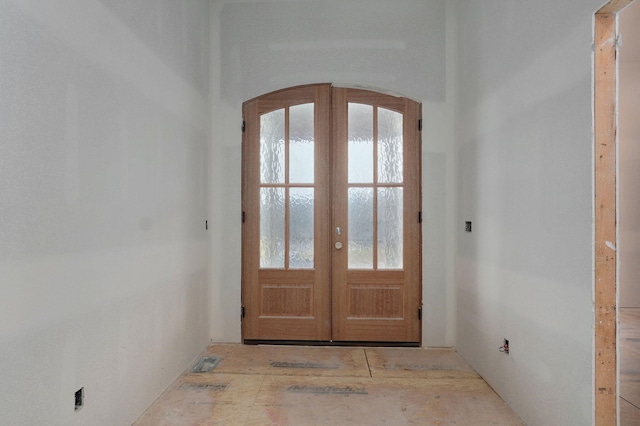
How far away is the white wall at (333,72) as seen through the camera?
3.74m

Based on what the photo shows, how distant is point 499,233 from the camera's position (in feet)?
9.04

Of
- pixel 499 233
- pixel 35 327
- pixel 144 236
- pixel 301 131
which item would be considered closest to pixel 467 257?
pixel 499 233

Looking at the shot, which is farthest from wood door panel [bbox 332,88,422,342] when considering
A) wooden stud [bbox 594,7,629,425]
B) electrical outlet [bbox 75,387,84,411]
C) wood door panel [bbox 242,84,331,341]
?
electrical outlet [bbox 75,387,84,411]

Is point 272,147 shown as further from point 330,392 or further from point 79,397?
point 79,397

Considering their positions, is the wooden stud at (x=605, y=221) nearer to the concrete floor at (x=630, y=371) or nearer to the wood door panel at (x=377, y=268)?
the concrete floor at (x=630, y=371)

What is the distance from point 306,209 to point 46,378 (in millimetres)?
2436

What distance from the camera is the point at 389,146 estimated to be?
12.4ft

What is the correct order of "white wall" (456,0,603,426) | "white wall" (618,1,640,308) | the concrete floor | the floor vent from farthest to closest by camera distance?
"white wall" (618,1,640,308) → the floor vent → the concrete floor → "white wall" (456,0,603,426)

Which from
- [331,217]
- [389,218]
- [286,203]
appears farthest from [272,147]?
[389,218]

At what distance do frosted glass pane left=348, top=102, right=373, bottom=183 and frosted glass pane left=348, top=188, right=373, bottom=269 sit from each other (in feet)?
0.45

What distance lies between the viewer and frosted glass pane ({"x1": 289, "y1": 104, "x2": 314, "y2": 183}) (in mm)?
3795

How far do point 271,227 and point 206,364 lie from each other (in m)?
1.27

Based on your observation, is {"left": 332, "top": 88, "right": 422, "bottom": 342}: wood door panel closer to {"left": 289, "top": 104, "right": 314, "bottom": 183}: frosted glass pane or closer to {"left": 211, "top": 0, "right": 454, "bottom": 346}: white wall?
{"left": 211, "top": 0, "right": 454, "bottom": 346}: white wall

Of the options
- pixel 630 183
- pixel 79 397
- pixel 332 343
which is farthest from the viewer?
pixel 630 183
